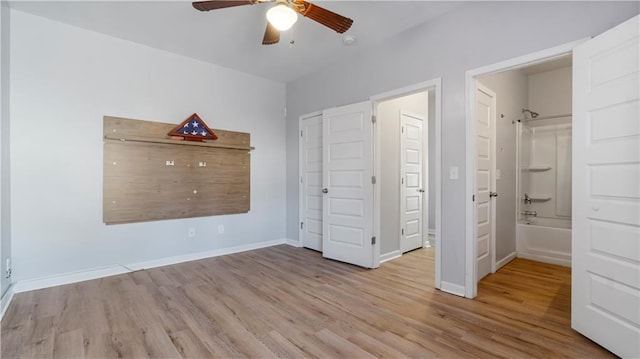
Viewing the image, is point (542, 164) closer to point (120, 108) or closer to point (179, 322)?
point (179, 322)

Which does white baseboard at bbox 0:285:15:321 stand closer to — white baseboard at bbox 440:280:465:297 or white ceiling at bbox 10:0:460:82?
white ceiling at bbox 10:0:460:82

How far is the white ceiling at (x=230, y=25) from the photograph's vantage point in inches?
107

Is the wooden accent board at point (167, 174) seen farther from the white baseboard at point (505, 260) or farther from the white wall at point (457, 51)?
the white baseboard at point (505, 260)

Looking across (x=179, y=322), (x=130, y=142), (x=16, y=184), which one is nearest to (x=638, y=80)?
(x=179, y=322)

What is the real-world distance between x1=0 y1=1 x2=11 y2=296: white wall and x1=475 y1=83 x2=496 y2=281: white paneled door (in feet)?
14.8

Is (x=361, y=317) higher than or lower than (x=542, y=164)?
lower

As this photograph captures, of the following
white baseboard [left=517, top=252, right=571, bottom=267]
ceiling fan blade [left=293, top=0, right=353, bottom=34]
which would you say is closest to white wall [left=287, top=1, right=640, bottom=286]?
ceiling fan blade [left=293, top=0, right=353, bottom=34]

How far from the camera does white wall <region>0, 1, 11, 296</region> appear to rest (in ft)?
8.37

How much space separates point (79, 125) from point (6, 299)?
176cm

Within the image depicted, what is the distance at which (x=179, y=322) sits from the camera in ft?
7.27

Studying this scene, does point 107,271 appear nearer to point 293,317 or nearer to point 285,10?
point 293,317

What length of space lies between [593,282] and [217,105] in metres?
4.39

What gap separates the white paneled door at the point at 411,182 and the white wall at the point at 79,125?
2722 mm

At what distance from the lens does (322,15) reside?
215 centimetres
